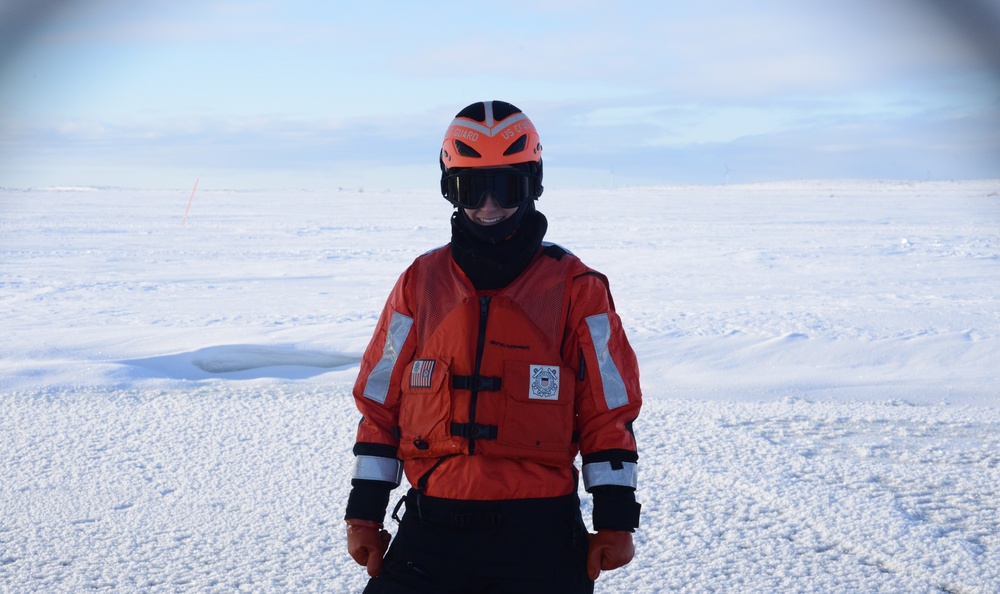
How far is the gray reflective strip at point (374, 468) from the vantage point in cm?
203

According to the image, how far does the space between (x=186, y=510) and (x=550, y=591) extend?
208 centimetres

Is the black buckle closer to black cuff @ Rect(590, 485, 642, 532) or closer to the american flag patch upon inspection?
the american flag patch

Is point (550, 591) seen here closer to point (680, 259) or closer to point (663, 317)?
point (663, 317)

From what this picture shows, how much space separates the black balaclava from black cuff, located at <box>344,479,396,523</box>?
48 centimetres

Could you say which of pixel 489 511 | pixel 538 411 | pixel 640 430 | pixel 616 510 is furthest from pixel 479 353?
pixel 640 430

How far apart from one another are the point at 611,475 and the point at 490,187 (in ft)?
2.20

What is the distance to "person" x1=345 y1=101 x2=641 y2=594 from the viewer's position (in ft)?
6.31

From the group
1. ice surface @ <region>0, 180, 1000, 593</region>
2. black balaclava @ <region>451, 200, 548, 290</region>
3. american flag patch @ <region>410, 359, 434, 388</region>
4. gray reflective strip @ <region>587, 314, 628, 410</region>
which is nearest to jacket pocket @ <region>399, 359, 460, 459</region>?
american flag patch @ <region>410, 359, 434, 388</region>

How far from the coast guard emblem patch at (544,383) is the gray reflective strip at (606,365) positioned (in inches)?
3.9

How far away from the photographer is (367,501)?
6.63ft

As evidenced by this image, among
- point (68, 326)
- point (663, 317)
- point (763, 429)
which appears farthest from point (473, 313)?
point (68, 326)

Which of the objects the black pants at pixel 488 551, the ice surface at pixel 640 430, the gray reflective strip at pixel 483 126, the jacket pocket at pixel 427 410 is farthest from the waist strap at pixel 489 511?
the ice surface at pixel 640 430

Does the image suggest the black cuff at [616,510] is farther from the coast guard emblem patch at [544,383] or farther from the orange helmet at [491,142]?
the orange helmet at [491,142]

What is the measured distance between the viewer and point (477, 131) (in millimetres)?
2115
